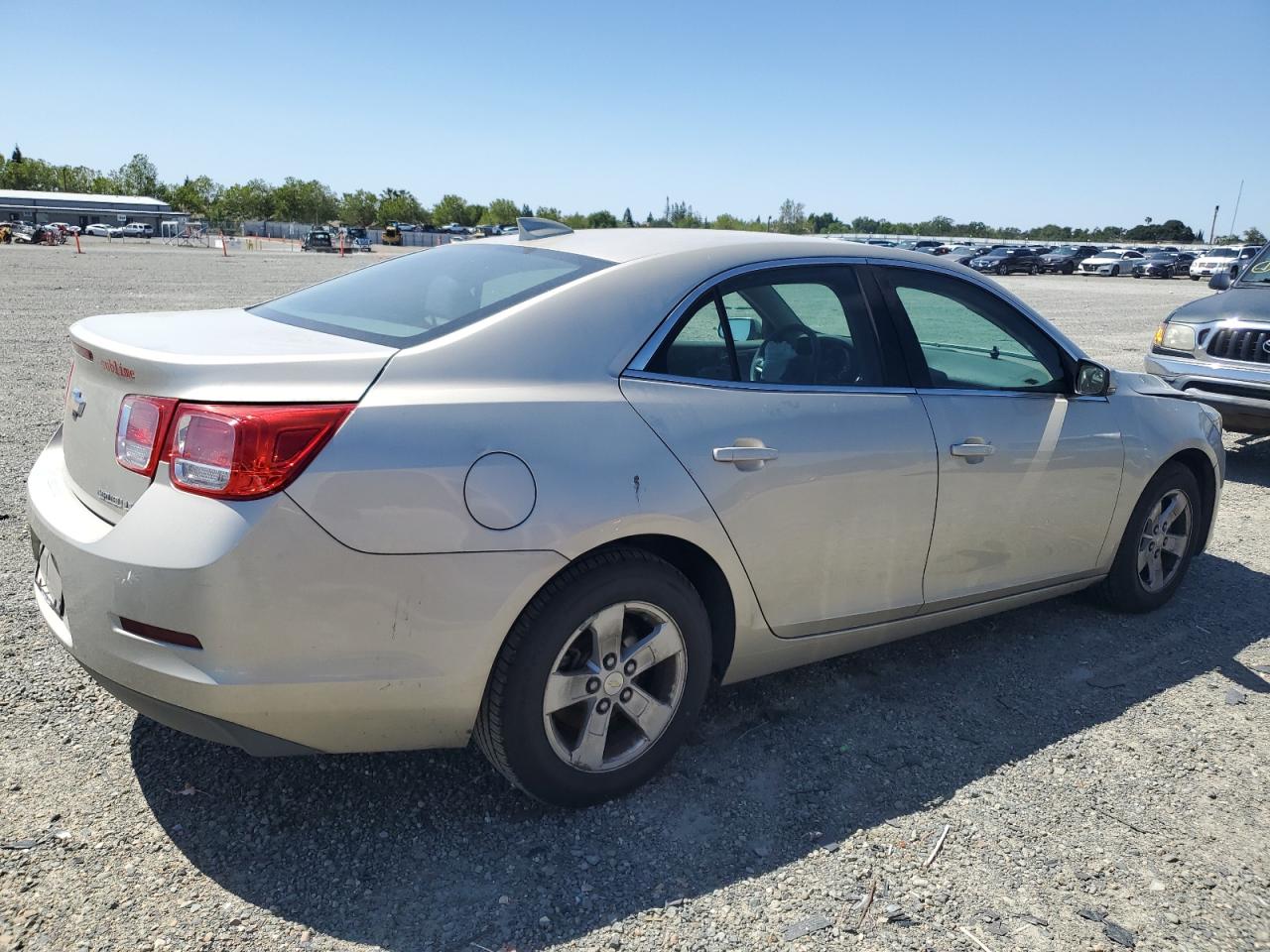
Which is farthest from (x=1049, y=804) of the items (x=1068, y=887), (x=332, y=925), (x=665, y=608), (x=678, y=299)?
(x=332, y=925)

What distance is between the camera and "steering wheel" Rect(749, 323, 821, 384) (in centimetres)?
313

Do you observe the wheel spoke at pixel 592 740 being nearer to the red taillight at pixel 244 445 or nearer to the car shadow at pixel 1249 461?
the red taillight at pixel 244 445

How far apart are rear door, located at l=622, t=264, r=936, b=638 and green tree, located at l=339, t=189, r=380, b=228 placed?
15685 centimetres

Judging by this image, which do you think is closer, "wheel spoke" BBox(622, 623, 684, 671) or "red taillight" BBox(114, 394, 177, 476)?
"red taillight" BBox(114, 394, 177, 476)

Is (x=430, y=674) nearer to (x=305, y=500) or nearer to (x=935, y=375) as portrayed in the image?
(x=305, y=500)

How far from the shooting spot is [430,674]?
243 cm

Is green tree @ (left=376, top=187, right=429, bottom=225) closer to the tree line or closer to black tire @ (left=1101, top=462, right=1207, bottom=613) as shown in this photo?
the tree line

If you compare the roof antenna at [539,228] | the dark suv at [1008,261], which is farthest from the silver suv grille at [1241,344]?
the dark suv at [1008,261]

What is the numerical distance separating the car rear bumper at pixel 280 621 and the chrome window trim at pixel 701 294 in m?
0.68

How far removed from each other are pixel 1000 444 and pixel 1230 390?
4.82 meters

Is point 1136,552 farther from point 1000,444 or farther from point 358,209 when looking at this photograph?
point 358,209

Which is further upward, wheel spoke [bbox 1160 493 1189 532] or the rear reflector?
the rear reflector

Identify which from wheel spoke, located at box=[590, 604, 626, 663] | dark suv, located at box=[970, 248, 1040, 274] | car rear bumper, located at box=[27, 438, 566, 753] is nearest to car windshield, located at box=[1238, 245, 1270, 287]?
wheel spoke, located at box=[590, 604, 626, 663]

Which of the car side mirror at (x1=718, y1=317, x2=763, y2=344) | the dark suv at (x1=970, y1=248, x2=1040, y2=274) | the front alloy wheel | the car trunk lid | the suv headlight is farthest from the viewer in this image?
the dark suv at (x1=970, y1=248, x2=1040, y2=274)
